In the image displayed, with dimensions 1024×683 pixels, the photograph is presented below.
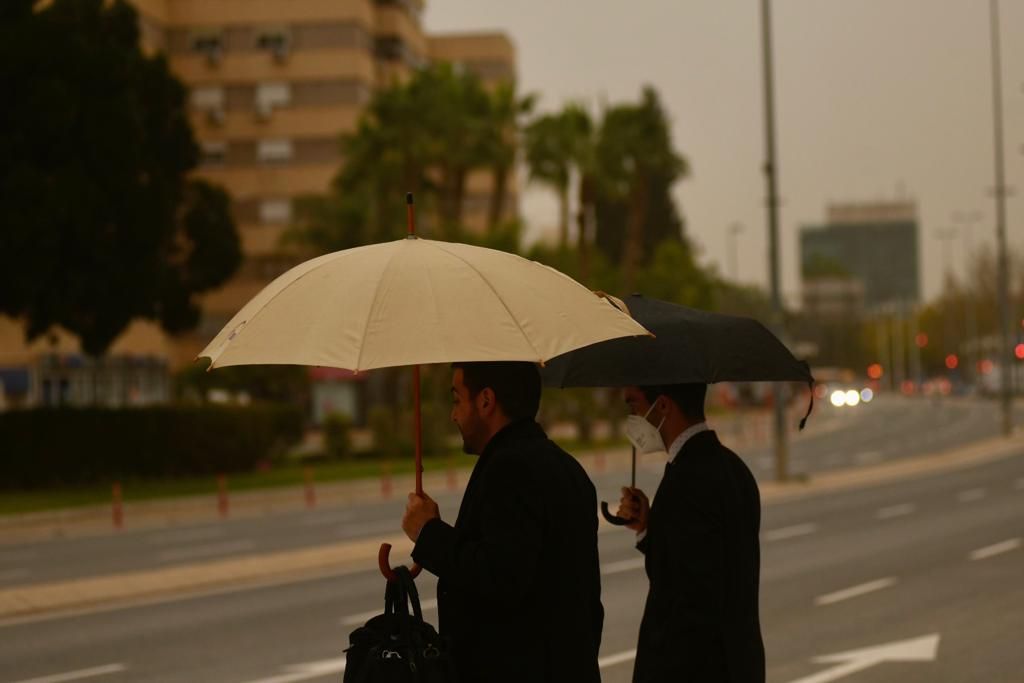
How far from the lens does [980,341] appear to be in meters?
130

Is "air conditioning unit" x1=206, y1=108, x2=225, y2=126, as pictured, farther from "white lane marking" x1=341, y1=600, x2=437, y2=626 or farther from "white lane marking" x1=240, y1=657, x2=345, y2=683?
"white lane marking" x1=240, y1=657, x2=345, y2=683

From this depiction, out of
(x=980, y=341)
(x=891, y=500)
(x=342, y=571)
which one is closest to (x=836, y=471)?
(x=891, y=500)

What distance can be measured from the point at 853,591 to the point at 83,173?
71.1ft

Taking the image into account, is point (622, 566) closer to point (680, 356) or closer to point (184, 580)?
point (184, 580)

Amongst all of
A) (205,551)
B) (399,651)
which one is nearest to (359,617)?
(205,551)

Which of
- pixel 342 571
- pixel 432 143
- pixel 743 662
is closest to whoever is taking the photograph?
pixel 743 662

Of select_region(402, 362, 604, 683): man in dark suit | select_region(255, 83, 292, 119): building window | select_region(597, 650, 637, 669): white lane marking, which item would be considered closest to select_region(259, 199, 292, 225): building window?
select_region(255, 83, 292, 119): building window

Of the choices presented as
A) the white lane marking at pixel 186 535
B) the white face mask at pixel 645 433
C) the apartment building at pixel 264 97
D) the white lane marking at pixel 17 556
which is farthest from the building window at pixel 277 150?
the white face mask at pixel 645 433

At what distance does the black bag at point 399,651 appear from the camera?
4.17 metres

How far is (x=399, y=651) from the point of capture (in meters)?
4.20

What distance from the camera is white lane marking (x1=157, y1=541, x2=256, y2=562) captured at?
20641 mm

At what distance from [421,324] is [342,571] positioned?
13188 millimetres

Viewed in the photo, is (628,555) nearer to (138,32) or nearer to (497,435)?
(497,435)

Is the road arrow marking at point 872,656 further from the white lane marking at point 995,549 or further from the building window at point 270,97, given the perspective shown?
the building window at point 270,97
